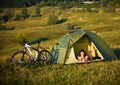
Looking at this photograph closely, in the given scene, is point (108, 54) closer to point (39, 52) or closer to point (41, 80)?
point (39, 52)

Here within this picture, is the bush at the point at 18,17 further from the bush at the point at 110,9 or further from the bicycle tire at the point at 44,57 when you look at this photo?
the bicycle tire at the point at 44,57

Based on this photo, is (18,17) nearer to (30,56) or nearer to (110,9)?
(110,9)

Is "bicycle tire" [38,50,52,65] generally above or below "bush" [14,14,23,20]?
above

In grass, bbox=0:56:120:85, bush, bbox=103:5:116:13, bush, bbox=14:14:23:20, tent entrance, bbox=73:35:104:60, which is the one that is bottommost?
bush, bbox=14:14:23:20

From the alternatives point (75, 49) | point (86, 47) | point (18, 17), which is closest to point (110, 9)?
point (18, 17)

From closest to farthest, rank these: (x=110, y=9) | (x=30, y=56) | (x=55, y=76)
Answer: (x=55, y=76), (x=30, y=56), (x=110, y=9)

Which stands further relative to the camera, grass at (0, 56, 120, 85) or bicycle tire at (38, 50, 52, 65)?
bicycle tire at (38, 50, 52, 65)

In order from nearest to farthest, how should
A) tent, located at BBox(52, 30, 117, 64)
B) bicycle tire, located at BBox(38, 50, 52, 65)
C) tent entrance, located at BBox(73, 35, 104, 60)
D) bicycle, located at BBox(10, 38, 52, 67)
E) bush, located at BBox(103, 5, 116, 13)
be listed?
bicycle, located at BBox(10, 38, 52, 67) → bicycle tire, located at BBox(38, 50, 52, 65) → tent, located at BBox(52, 30, 117, 64) → tent entrance, located at BBox(73, 35, 104, 60) → bush, located at BBox(103, 5, 116, 13)

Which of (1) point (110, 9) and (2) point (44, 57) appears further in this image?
(1) point (110, 9)

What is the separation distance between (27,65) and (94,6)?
17584 centimetres

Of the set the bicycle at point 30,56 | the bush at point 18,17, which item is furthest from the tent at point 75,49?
the bush at point 18,17

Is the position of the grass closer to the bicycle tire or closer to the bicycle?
the bicycle

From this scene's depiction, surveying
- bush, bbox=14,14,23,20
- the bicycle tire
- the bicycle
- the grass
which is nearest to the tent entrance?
the bicycle tire

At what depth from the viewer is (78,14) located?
567 feet
